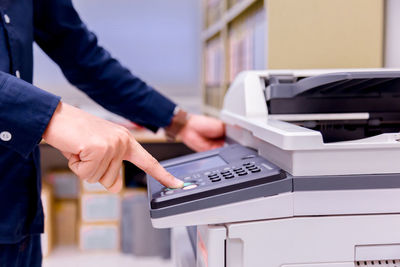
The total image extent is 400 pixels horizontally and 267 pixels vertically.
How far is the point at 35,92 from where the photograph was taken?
1.89ft

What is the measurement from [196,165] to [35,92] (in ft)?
0.97

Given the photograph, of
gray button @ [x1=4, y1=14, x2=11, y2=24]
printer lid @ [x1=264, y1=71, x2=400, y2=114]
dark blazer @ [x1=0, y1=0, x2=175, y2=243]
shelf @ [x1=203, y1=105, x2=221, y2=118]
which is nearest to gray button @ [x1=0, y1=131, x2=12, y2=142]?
dark blazer @ [x1=0, y1=0, x2=175, y2=243]

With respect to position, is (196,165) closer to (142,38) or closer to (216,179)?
(216,179)

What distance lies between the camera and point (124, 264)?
2.13m

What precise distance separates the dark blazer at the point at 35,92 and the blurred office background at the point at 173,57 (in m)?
0.36

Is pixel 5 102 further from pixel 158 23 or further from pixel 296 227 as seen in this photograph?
pixel 158 23

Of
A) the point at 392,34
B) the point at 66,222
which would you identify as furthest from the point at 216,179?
the point at 66,222

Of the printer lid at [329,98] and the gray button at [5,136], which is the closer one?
the gray button at [5,136]

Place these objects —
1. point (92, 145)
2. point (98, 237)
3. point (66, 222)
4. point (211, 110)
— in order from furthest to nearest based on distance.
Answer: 1. point (66, 222)
2. point (98, 237)
3. point (211, 110)
4. point (92, 145)

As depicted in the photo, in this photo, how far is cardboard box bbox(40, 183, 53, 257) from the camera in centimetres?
221

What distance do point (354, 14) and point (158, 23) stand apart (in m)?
1.94

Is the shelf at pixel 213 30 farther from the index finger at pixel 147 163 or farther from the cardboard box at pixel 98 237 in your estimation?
the index finger at pixel 147 163

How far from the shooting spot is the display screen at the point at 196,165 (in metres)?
0.70

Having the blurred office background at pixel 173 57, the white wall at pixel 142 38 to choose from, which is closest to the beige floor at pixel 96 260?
the blurred office background at pixel 173 57
